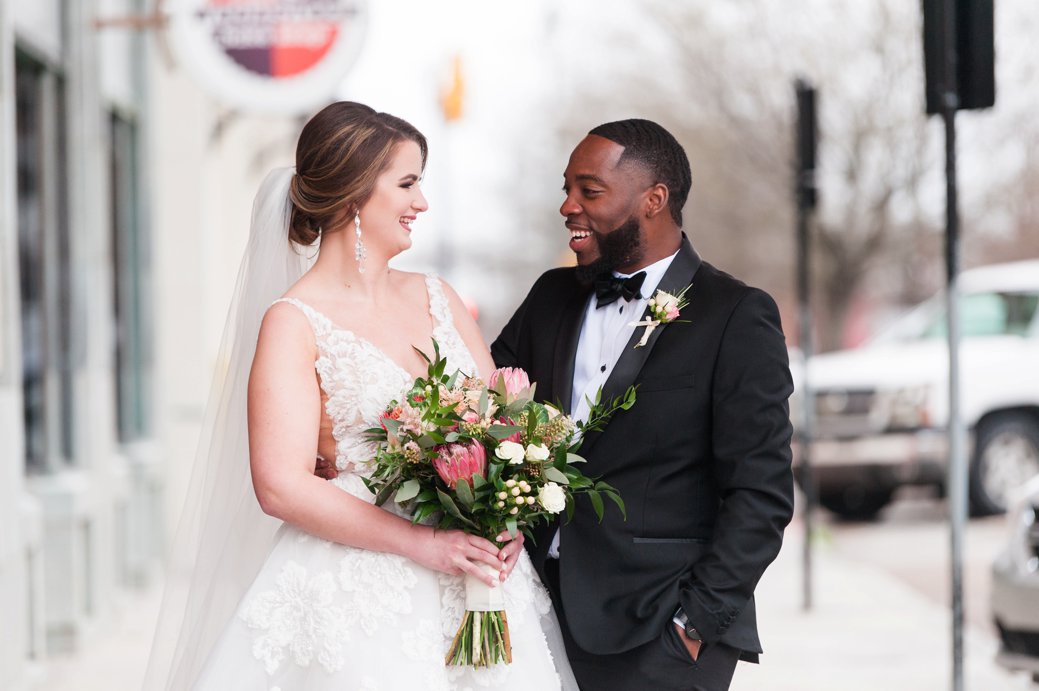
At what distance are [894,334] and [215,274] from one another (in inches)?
274

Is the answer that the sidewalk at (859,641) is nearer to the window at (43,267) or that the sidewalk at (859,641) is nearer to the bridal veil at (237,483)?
the bridal veil at (237,483)

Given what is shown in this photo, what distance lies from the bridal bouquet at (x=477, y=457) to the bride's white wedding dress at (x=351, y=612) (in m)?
0.12

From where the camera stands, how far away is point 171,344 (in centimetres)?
1233

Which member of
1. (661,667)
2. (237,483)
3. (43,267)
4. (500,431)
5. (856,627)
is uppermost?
(43,267)

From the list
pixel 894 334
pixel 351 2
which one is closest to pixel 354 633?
pixel 351 2

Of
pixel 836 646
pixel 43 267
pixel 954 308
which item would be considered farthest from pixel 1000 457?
pixel 43 267

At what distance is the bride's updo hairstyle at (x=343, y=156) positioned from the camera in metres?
3.71

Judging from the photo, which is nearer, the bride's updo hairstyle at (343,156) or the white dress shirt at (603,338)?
the bride's updo hairstyle at (343,156)

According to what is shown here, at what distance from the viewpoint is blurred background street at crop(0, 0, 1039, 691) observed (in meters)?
7.89

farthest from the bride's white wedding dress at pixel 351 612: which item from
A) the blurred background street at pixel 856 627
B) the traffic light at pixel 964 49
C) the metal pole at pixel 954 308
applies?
the blurred background street at pixel 856 627

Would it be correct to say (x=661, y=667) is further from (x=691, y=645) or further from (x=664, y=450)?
(x=664, y=450)

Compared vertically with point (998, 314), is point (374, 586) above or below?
below

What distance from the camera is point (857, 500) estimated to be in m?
14.3

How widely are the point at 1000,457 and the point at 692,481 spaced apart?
1044 centimetres
